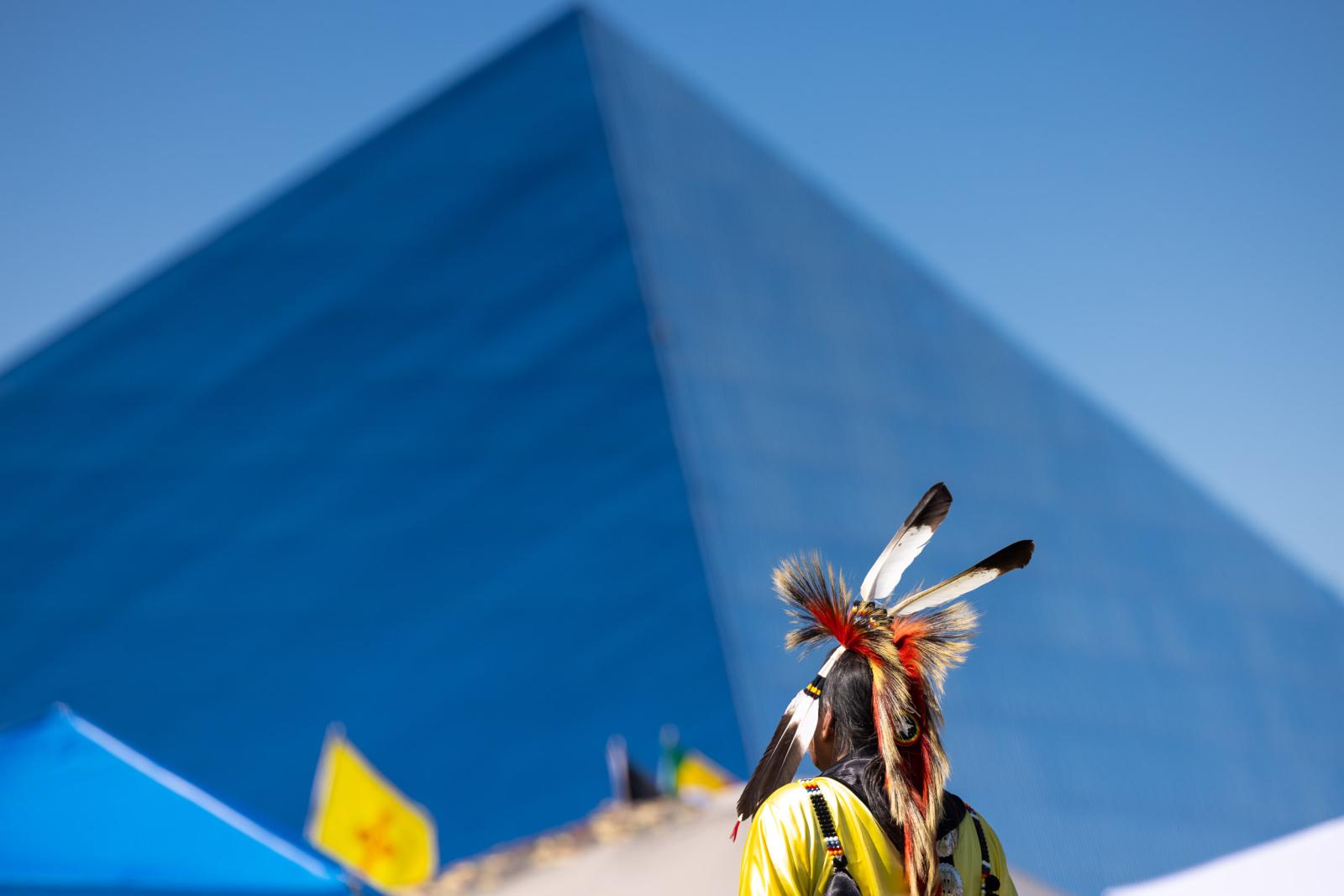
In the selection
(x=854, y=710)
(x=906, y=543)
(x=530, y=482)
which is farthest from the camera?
(x=530, y=482)

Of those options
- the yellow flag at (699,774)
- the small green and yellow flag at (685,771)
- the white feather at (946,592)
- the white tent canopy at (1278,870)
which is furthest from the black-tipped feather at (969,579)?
the yellow flag at (699,774)

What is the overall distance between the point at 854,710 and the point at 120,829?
1.94 m

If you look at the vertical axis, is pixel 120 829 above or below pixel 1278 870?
above

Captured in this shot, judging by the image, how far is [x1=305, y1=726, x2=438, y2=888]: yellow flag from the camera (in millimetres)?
8820

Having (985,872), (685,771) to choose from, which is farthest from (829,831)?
(685,771)

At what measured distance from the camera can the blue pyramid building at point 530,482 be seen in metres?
15.0

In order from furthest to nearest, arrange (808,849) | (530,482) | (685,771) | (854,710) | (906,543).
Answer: (530,482) → (685,771) → (906,543) → (854,710) → (808,849)

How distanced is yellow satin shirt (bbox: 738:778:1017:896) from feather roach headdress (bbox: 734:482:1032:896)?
41 millimetres

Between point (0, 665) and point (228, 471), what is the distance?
193 inches

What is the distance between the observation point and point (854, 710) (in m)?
2.34

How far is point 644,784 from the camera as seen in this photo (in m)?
10.3

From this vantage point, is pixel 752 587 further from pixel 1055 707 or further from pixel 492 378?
pixel 1055 707

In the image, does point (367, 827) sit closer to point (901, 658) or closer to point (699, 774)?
point (699, 774)

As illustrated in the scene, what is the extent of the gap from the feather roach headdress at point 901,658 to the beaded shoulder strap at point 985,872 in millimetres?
116
